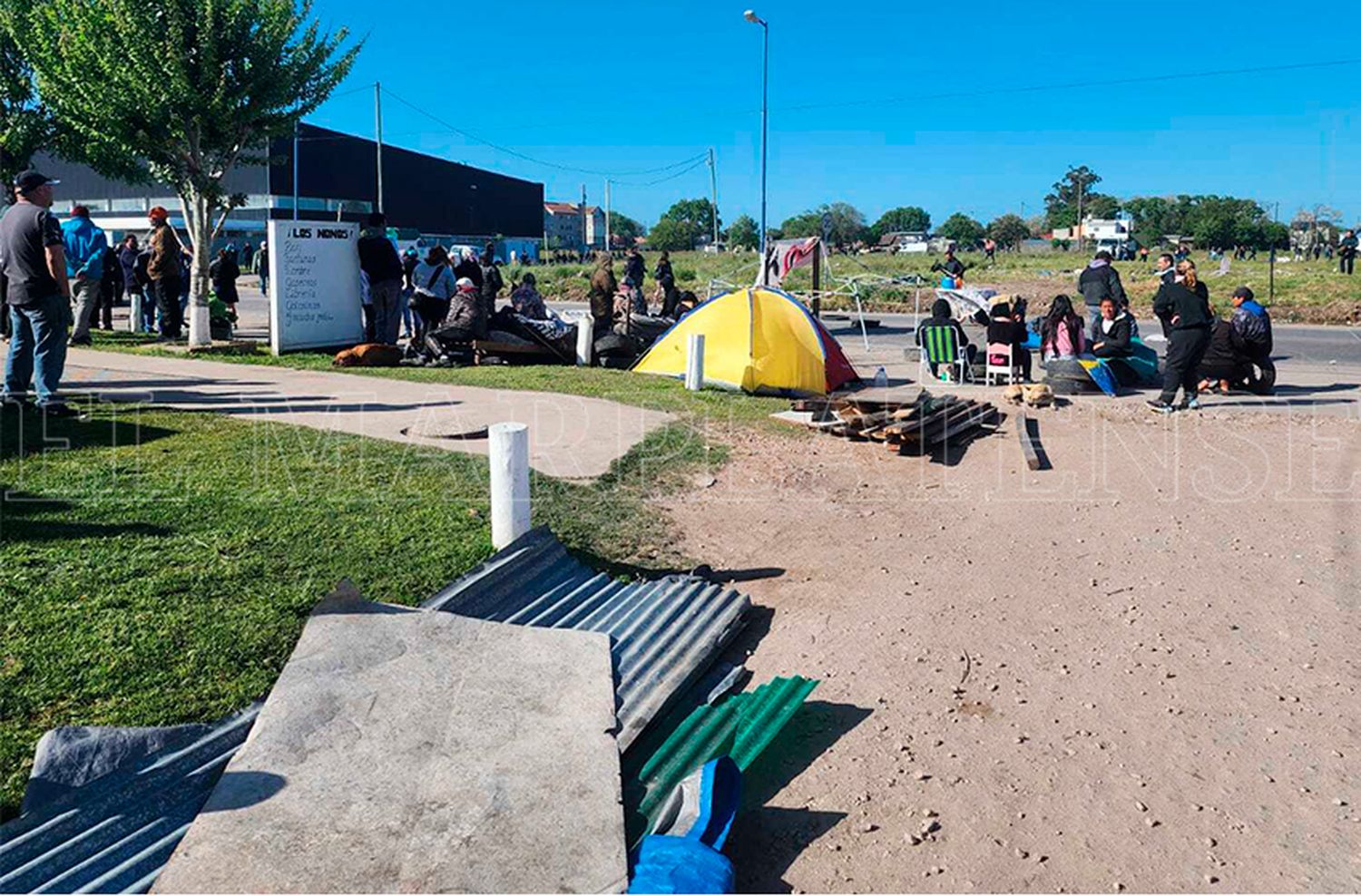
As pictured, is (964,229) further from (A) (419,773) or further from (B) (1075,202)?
(A) (419,773)

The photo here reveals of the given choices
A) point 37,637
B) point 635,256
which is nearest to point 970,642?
point 37,637

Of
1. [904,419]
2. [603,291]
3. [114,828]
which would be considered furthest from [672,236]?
[114,828]

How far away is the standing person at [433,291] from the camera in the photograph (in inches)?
595

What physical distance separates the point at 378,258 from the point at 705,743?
1252cm

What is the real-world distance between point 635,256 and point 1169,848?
16.7 m

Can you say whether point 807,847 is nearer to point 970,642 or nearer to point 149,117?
point 970,642

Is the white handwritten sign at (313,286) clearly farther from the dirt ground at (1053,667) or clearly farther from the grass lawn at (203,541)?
the dirt ground at (1053,667)

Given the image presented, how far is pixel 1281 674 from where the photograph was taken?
516 cm

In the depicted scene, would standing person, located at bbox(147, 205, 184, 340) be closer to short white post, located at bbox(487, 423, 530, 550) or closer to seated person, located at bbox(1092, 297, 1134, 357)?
short white post, located at bbox(487, 423, 530, 550)

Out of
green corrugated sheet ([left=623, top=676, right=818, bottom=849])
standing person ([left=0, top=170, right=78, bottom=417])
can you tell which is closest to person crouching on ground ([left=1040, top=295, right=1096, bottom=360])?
green corrugated sheet ([left=623, top=676, right=818, bottom=849])

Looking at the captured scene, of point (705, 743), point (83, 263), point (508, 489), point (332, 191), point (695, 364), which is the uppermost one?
point (332, 191)

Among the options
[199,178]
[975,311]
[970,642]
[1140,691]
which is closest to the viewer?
[1140,691]

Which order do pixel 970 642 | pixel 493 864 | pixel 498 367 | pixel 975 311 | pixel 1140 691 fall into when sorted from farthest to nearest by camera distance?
pixel 975 311
pixel 498 367
pixel 970 642
pixel 1140 691
pixel 493 864

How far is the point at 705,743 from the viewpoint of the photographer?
4.36 metres
